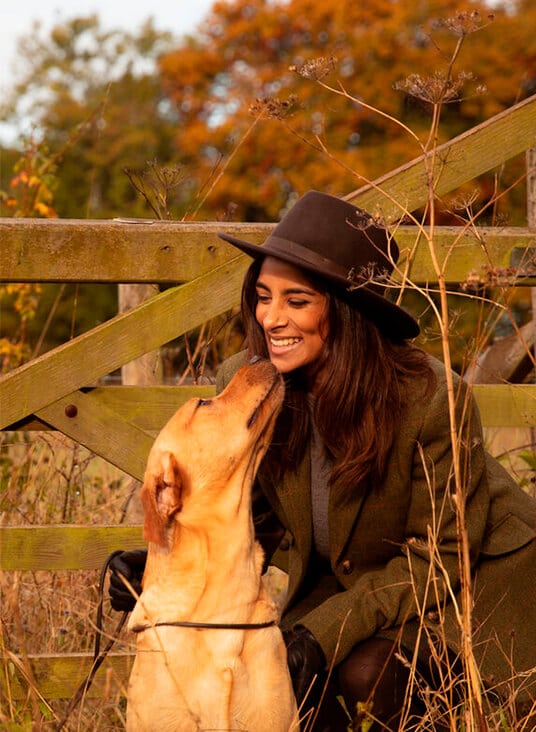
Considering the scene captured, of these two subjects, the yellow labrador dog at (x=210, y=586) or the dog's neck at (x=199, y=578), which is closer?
the yellow labrador dog at (x=210, y=586)

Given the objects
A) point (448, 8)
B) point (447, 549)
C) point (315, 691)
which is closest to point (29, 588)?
point (315, 691)

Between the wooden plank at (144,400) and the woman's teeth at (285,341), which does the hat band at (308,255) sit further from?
the wooden plank at (144,400)

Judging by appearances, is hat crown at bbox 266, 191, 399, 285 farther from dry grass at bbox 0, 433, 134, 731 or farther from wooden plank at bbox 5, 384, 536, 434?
dry grass at bbox 0, 433, 134, 731

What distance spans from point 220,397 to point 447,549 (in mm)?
780

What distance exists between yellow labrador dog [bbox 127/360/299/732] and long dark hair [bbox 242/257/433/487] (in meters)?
0.24

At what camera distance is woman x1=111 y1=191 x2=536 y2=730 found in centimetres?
315

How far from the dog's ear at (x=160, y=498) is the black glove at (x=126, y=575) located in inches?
14.1

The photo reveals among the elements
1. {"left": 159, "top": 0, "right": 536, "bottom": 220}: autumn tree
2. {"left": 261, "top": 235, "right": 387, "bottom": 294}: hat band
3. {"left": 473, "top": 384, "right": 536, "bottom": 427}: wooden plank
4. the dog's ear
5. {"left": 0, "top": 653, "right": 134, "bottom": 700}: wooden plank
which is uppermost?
{"left": 159, "top": 0, "right": 536, "bottom": 220}: autumn tree

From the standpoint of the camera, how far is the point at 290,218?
3219mm

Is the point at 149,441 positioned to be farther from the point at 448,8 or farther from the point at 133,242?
the point at 448,8

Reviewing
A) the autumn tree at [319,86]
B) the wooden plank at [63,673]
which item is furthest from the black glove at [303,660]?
the autumn tree at [319,86]

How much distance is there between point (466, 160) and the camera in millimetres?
3453

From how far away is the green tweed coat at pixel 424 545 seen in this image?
10.4ft

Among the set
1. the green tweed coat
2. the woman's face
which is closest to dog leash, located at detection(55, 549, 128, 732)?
the green tweed coat
